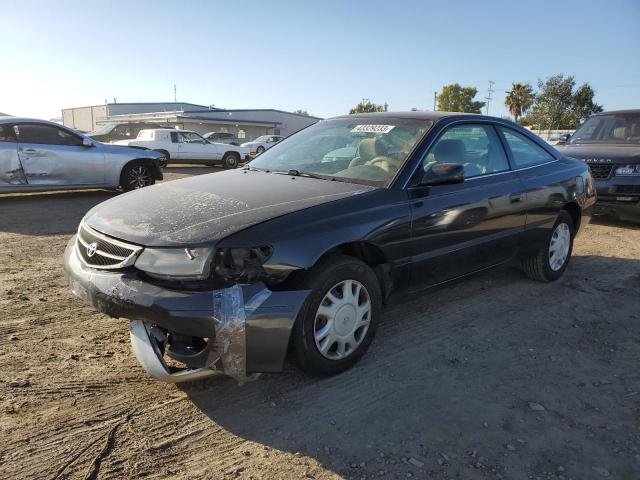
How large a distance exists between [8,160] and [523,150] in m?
8.01

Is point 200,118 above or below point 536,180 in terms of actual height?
above

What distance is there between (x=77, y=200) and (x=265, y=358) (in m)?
8.14

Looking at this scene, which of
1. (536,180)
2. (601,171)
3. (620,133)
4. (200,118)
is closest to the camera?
(536,180)

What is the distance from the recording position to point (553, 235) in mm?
4719

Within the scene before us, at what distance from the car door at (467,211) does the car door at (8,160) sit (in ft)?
25.0

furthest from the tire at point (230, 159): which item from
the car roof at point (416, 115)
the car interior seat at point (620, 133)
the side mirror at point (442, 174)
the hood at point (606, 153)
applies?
the side mirror at point (442, 174)

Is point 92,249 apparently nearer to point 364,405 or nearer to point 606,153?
point 364,405

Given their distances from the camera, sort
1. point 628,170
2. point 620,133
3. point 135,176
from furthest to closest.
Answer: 1. point 135,176
2. point 620,133
3. point 628,170

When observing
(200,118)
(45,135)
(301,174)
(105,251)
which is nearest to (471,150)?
(301,174)

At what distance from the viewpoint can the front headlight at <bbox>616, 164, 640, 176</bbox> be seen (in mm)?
7180

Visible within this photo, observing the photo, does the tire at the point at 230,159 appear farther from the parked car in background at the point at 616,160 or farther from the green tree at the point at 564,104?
the green tree at the point at 564,104

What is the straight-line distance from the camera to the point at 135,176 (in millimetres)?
9859

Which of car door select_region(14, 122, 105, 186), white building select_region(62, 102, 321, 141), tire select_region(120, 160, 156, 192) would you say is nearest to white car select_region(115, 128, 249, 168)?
tire select_region(120, 160, 156, 192)

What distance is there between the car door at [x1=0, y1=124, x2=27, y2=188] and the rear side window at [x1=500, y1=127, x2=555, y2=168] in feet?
25.7
